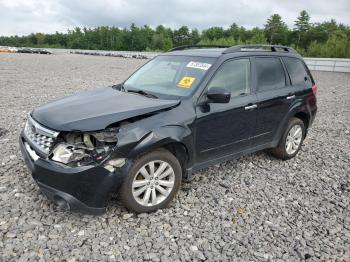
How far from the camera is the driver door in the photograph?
4008mm

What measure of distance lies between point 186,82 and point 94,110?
1.26 meters

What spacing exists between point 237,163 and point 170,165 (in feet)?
6.38

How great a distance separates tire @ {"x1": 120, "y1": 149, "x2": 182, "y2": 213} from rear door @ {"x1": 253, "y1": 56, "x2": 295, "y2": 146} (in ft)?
5.32

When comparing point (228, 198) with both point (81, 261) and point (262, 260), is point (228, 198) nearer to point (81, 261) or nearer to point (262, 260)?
point (262, 260)

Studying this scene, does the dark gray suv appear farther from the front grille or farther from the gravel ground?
the gravel ground

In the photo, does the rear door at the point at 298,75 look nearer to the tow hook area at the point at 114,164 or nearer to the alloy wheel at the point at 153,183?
the alloy wheel at the point at 153,183

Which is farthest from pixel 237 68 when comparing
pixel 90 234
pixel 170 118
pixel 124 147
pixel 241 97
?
pixel 90 234

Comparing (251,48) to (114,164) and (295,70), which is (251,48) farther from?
(114,164)

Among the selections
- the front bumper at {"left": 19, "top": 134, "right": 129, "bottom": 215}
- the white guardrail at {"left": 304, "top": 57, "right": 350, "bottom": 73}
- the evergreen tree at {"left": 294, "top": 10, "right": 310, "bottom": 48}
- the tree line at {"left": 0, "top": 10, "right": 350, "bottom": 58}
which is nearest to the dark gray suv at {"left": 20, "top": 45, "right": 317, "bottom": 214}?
the front bumper at {"left": 19, "top": 134, "right": 129, "bottom": 215}

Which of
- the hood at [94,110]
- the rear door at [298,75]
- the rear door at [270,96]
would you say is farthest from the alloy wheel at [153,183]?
the rear door at [298,75]

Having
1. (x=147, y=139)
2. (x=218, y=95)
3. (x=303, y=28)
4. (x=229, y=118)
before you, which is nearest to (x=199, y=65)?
(x=218, y=95)

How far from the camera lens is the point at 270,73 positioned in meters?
4.96

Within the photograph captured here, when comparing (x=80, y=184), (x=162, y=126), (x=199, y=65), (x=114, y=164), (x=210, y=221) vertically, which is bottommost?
(x=210, y=221)

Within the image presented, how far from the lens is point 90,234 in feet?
10.8
